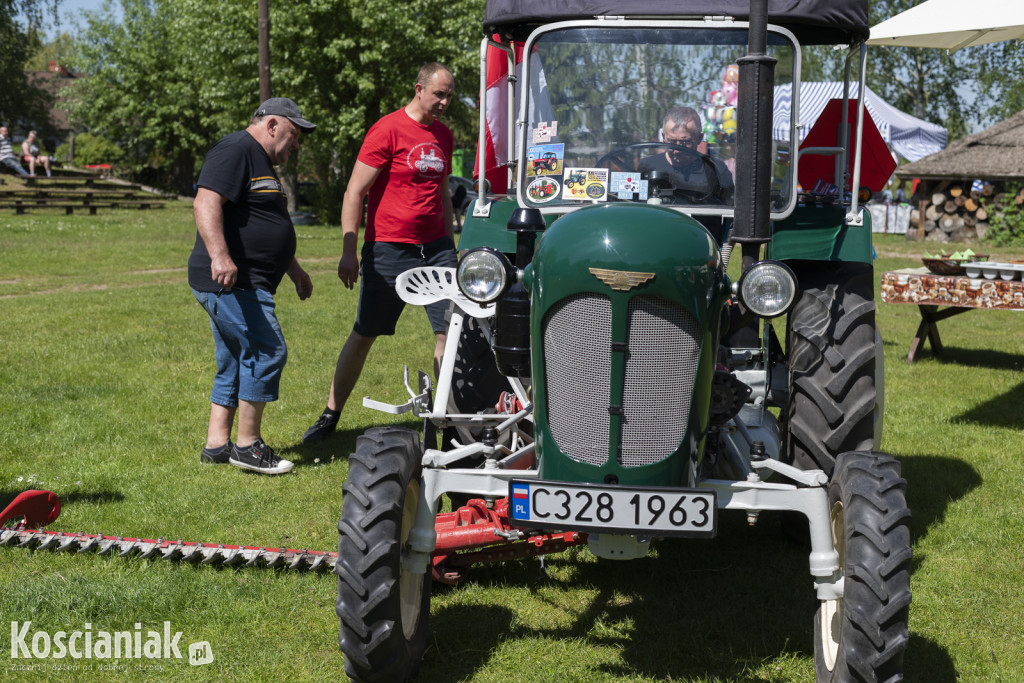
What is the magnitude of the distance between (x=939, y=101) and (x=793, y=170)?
48.2 metres

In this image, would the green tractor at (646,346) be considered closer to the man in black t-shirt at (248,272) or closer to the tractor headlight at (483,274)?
the tractor headlight at (483,274)

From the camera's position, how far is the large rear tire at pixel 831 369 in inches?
175

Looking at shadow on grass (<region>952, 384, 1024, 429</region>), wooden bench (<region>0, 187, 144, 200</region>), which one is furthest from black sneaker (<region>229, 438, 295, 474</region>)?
wooden bench (<region>0, 187, 144, 200</region>)

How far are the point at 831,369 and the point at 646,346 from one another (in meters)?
1.61

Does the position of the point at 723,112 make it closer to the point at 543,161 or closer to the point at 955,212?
the point at 543,161

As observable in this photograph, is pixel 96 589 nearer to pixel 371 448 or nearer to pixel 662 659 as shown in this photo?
pixel 371 448

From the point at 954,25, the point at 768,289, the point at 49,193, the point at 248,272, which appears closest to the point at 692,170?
the point at 768,289

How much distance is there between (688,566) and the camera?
470cm

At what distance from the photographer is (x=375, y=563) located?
10.6 feet

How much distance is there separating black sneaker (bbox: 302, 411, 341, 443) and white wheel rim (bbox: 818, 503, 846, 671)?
3.95 m

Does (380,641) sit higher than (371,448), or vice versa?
(371,448)

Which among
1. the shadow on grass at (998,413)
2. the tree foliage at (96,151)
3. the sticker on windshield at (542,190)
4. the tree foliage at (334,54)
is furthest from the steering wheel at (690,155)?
the tree foliage at (96,151)

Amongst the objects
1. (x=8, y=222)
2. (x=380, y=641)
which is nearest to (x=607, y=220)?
(x=380, y=641)

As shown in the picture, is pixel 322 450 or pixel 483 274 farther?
pixel 322 450
